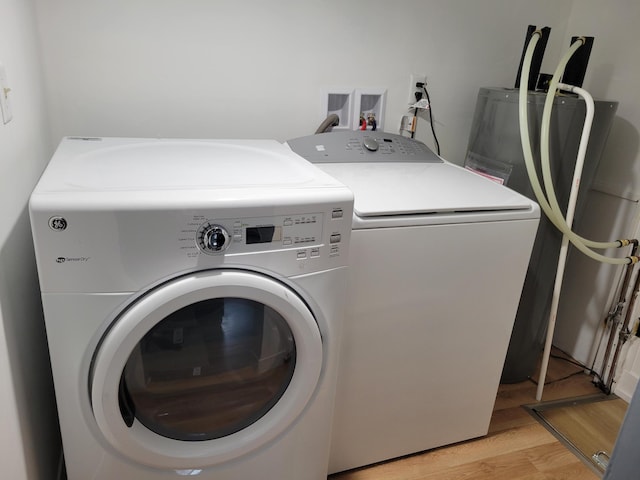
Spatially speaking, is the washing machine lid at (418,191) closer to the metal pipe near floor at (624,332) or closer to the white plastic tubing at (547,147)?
the white plastic tubing at (547,147)

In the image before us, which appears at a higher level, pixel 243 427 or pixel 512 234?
→ pixel 512 234

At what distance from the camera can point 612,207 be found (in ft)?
6.05

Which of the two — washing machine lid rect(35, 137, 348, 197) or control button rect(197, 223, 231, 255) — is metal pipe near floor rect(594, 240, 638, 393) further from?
control button rect(197, 223, 231, 255)

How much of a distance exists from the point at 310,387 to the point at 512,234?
690 mm

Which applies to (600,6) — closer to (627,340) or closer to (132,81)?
(627,340)

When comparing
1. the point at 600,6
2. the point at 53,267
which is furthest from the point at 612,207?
the point at 53,267

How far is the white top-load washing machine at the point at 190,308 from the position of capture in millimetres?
862

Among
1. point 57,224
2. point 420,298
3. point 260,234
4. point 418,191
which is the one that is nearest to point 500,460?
point 420,298

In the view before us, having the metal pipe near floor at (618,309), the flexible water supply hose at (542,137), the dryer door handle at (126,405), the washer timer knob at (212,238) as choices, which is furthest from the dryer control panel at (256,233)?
the metal pipe near floor at (618,309)

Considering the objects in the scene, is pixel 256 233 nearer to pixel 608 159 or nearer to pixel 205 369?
pixel 205 369

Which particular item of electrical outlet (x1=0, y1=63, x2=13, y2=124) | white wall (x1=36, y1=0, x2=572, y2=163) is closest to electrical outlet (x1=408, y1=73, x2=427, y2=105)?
white wall (x1=36, y1=0, x2=572, y2=163)

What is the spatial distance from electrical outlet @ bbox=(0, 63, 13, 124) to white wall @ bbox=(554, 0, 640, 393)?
193cm

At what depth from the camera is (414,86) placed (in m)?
1.81

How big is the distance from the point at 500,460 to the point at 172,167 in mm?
1363
